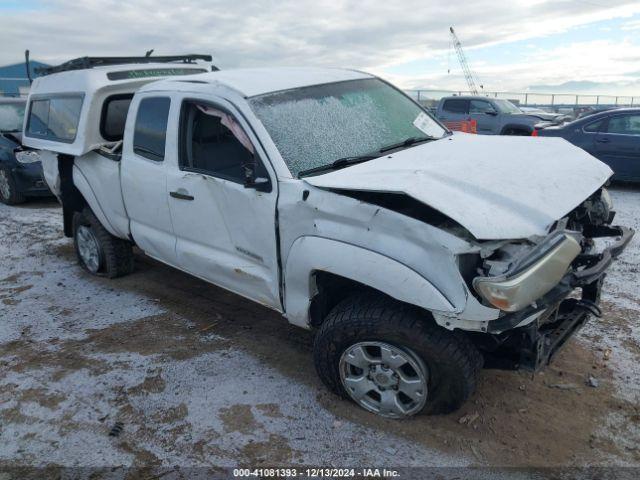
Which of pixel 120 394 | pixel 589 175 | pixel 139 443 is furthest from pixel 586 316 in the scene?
pixel 120 394

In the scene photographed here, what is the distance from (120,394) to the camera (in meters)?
3.48

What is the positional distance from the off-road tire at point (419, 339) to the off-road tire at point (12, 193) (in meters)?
7.73

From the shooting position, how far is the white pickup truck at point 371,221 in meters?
2.58

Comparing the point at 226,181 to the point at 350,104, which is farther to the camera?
the point at 350,104

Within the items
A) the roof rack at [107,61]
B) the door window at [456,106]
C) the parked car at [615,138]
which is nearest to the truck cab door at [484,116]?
the door window at [456,106]

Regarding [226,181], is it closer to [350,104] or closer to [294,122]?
[294,122]

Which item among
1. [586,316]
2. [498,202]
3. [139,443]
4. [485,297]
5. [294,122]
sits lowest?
[139,443]

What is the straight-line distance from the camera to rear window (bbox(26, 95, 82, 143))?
5188 millimetres

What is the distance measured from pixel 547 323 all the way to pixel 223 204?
2174mm

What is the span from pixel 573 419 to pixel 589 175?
4.87 ft

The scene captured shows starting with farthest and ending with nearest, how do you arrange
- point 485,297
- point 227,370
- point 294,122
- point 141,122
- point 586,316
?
point 141,122
point 227,370
point 294,122
point 586,316
point 485,297

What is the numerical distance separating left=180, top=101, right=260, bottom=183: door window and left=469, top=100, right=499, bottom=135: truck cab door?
11497mm

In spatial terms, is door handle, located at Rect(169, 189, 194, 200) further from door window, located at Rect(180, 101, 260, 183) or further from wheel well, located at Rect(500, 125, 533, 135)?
wheel well, located at Rect(500, 125, 533, 135)

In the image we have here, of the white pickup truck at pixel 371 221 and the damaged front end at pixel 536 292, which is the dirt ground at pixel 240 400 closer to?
the white pickup truck at pixel 371 221
